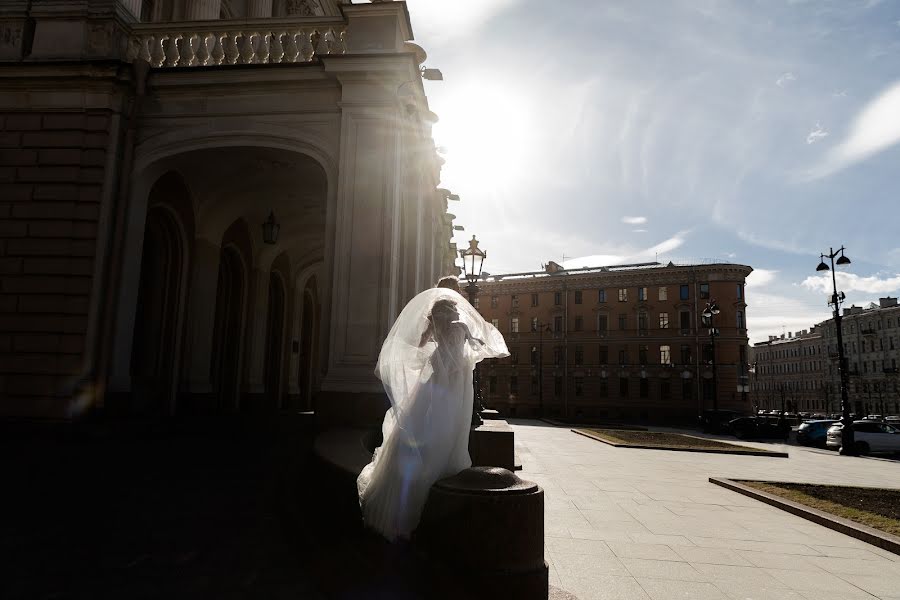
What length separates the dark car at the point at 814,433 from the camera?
2730cm

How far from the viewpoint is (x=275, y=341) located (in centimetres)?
1978

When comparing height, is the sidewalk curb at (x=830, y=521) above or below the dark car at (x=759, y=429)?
above

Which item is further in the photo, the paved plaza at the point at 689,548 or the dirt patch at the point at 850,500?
the dirt patch at the point at 850,500

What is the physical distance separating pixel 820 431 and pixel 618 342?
33.4 metres

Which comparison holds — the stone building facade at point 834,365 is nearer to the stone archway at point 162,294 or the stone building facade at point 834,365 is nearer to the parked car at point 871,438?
the parked car at point 871,438

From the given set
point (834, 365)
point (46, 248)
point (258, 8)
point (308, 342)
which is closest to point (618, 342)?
point (308, 342)

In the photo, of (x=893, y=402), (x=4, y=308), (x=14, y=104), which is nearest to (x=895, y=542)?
(x=4, y=308)

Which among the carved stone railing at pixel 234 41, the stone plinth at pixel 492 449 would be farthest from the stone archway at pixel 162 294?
the stone plinth at pixel 492 449

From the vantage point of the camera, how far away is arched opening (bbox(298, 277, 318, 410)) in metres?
23.3

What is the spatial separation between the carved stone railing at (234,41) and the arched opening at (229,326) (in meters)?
5.83

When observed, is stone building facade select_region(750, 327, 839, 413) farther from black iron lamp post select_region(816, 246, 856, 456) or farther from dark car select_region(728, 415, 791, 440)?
black iron lamp post select_region(816, 246, 856, 456)

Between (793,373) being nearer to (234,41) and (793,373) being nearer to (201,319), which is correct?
(201,319)

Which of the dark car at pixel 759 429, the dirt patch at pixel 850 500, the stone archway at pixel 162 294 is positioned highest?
the stone archway at pixel 162 294

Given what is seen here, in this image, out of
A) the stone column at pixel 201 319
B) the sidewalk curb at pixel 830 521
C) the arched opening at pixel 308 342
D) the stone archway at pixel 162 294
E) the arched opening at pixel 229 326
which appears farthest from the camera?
the arched opening at pixel 308 342
